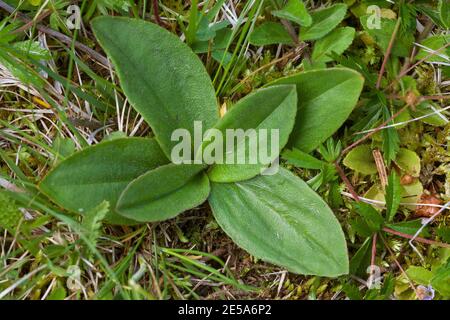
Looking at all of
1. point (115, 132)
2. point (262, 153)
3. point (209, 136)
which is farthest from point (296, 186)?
point (115, 132)

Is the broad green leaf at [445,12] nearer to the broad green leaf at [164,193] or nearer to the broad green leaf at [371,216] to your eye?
the broad green leaf at [371,216]

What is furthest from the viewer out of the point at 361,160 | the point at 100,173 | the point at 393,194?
the point at 361,160

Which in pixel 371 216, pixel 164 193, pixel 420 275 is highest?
pixel 164 193

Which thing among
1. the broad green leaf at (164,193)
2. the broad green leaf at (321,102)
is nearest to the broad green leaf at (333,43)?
the broad green leaf at (321,102)

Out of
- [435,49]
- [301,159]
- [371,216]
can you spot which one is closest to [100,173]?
[301,159]

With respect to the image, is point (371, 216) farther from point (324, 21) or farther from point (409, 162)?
point (324, 21)

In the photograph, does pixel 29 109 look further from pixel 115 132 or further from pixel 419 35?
pixel 419 35
